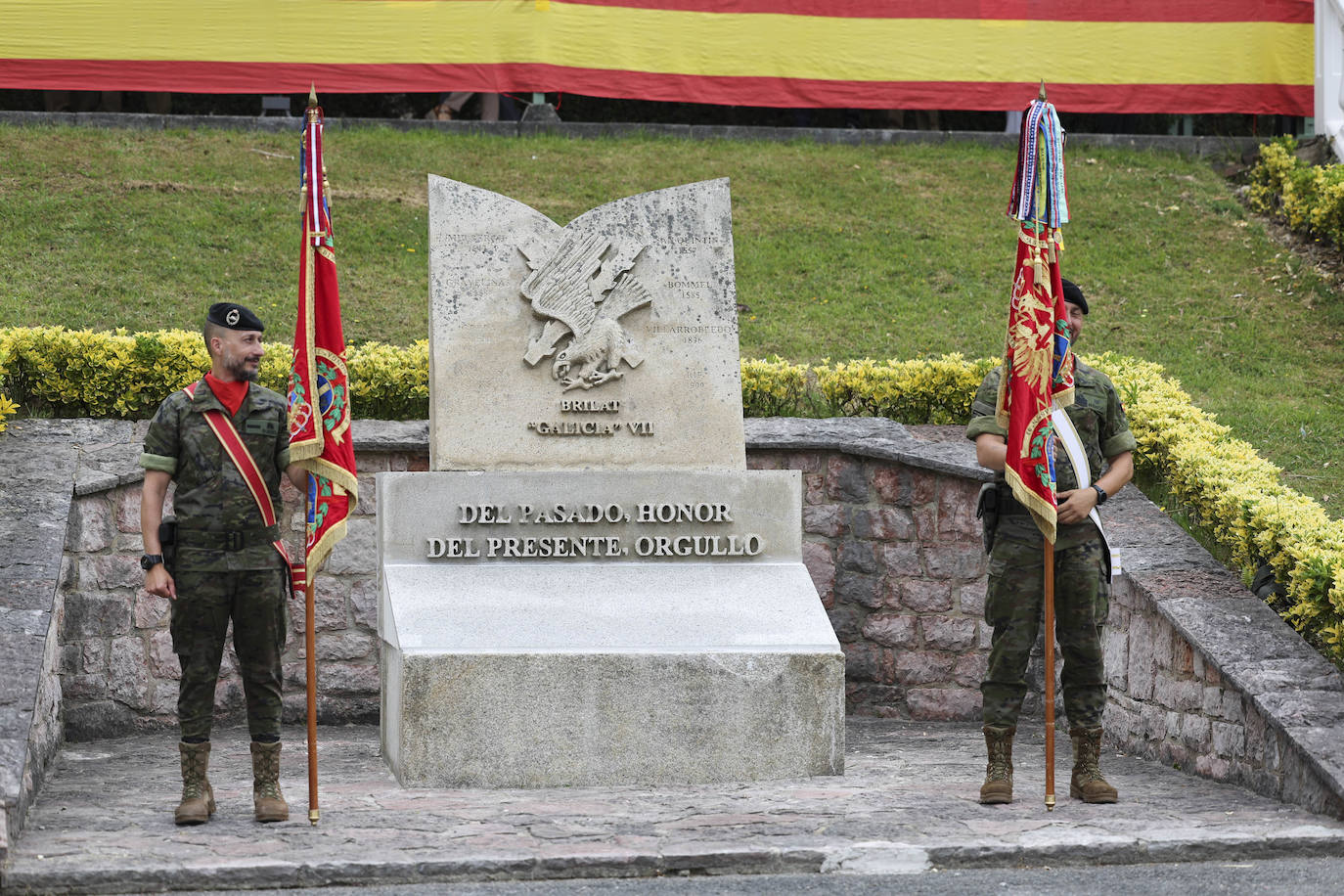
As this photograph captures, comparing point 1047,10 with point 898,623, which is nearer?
Result: point 898,623

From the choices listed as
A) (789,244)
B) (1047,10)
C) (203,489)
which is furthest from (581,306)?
(1047,10)

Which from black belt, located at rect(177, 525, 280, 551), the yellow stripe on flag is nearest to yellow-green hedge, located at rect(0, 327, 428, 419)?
black belt, located at rect(177, 525, 280, 551)

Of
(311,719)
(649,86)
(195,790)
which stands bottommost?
(195,790)

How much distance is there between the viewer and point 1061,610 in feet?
20.6

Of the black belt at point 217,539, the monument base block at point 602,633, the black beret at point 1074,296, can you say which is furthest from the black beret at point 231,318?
the black beret at point 1074,296

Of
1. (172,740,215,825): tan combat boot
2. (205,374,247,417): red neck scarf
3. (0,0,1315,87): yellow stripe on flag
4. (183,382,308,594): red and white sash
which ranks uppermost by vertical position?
(0,0,1315,87): yellow stripe on flag

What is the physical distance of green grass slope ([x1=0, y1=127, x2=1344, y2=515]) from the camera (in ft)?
36.9

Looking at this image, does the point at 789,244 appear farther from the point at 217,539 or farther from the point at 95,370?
the point at 217,539

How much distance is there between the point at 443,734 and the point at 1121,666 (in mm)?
3020

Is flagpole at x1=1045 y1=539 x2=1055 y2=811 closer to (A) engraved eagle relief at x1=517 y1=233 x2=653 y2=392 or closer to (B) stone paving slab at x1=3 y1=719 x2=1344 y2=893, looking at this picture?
(B) stone paving slab at x1=3 y1=719 x2=1344 y2=893

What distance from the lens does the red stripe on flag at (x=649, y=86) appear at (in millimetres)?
13883

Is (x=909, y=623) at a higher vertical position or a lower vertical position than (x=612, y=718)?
higher

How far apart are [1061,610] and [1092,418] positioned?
726 mm

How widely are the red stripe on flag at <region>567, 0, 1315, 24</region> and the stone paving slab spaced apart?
29.5 ft
